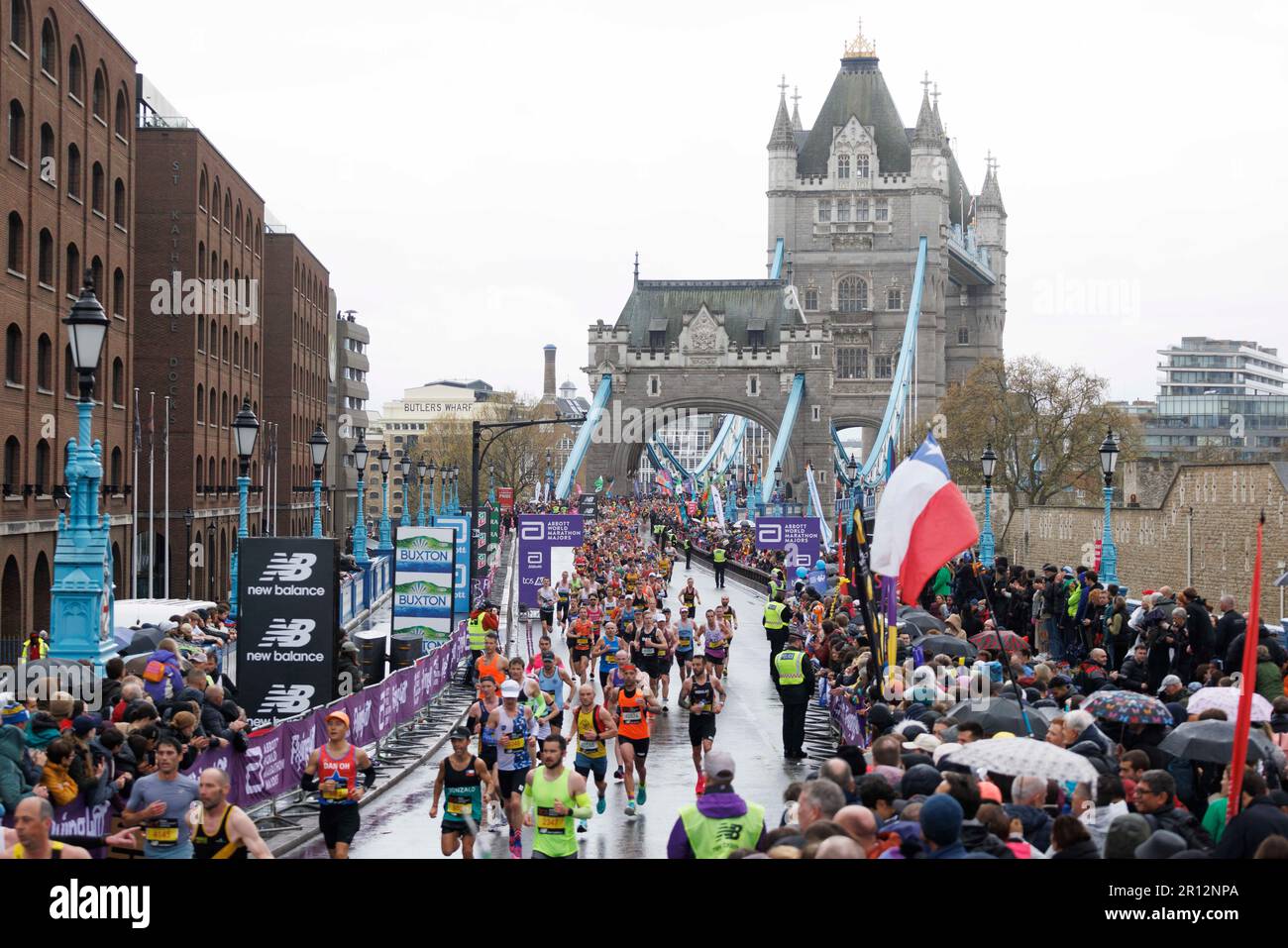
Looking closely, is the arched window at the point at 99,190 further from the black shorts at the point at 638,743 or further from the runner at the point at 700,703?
the black shorts at the point at 638,743

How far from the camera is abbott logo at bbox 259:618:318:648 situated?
1653cm

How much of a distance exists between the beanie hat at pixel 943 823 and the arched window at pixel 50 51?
1278 inches

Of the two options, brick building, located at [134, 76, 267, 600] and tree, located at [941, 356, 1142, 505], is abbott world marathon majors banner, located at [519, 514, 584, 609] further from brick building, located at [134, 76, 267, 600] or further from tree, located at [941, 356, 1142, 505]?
tree, located at [941, 356, 1142, 505]

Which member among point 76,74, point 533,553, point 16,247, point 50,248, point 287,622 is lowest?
point 287,622

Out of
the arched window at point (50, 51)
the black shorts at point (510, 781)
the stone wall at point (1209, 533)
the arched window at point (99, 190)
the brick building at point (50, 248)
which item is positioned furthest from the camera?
the arched window at point (99, 190)

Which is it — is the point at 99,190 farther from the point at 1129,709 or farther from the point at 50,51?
the point at 1129,709

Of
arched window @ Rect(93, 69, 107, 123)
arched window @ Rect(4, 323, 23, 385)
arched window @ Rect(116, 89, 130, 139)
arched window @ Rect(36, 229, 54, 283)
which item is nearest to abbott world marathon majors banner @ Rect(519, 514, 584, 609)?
arched window @ Rect(4, 323, 23, 385)

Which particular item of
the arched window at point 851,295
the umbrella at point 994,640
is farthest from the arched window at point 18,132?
the arched window at point 851,295

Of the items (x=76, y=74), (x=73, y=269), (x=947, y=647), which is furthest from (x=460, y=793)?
(x=76, y=74)

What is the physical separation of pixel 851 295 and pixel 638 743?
111 m

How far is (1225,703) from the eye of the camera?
1259 cm

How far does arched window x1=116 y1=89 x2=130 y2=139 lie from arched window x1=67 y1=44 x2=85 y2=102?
3.55 meters

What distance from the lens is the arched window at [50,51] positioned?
35253 mm
